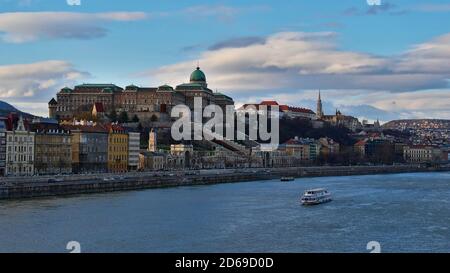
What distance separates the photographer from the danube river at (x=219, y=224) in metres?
15.6

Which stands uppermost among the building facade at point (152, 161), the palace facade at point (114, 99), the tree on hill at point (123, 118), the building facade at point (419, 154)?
the palace facade at point (114, 99)

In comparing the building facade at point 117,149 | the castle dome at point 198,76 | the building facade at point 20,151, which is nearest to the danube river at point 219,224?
the building facade at point 20,151

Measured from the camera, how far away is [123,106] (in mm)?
73125

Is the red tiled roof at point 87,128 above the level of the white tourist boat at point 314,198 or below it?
above

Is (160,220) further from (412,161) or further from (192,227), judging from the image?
(412,161)

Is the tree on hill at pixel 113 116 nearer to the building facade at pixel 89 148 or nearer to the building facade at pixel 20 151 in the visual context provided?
the building facade at pixel 89 148

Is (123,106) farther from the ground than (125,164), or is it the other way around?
(123,106)

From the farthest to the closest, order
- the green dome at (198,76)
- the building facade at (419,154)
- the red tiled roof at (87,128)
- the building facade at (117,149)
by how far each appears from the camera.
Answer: the building facade at (419,154) < the green dome at (198,76) < the building facade at (117,149) < the red tiled roof at (87,128)

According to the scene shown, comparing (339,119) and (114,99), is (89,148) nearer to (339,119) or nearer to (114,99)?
(114,99)

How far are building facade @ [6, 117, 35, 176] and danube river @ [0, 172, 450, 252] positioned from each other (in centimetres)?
896

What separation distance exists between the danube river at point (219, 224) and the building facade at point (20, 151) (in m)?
8.96

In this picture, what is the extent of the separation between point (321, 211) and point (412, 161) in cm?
7897

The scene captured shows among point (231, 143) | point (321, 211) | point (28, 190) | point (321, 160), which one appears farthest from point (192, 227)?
point (321, 160)
